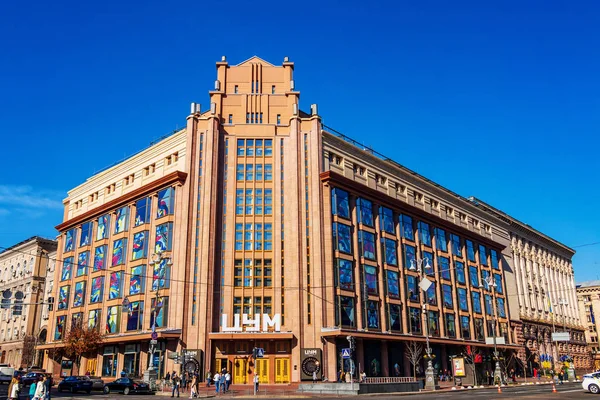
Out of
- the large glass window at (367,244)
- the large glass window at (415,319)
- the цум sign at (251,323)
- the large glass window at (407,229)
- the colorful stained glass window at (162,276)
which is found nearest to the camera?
the цум sign at (251,323)

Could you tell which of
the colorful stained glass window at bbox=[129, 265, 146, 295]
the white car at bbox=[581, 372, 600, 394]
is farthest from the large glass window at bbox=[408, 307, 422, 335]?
the colorful stained glass window at bbox=[129, 265, 146, 295]

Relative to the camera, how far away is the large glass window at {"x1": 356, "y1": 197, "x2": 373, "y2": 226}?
66688 mm

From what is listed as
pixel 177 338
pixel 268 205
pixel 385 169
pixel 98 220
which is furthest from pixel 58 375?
pixel 385 169

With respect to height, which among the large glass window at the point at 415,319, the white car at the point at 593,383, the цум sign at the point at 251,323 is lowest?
the white car at the point at 593,383

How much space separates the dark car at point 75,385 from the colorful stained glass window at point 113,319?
51.9 feet

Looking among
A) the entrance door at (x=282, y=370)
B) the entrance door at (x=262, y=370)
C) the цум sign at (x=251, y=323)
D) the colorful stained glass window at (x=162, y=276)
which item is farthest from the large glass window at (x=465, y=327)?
the colorful stained glass window at (x=162, y=276)

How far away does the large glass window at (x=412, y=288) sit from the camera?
233ft

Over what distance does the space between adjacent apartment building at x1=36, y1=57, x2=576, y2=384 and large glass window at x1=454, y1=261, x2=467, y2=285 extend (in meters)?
4.06

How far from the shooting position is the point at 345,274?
61312mm

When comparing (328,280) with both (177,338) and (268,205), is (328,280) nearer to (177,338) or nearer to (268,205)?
(268,205)

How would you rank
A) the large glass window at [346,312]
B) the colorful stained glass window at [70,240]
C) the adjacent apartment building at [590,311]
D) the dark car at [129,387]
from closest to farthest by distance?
the dark car at [129,387]
the large glass window at [346,312]
the colorful stained glass window at [70,240]
the adjacent apartment building at [590,311]

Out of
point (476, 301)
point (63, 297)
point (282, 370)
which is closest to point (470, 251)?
point (476, 301)

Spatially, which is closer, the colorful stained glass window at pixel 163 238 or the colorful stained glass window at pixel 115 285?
the colorful stained glass window at pixel 163 238

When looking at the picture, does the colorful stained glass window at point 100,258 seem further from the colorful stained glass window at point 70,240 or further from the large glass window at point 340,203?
the large glass window at point 340,203
